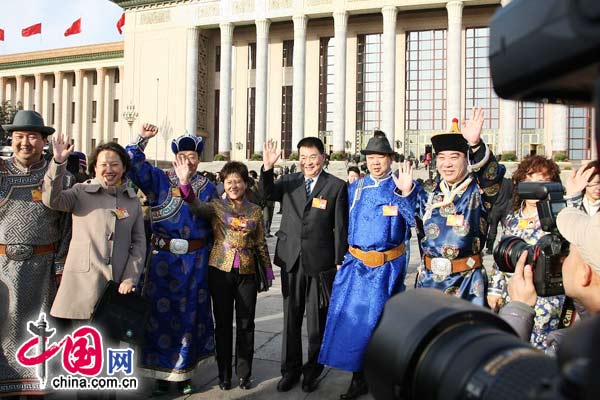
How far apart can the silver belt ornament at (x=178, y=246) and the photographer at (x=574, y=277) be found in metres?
2.56

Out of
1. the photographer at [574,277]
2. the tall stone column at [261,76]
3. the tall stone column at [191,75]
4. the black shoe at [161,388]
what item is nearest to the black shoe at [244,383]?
the black shoe at [161,388]

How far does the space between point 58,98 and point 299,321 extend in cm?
4878

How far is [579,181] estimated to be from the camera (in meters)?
2.42

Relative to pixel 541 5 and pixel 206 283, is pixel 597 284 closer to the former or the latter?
pixel 541 5

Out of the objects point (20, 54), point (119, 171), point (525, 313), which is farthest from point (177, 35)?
point (525, 313)

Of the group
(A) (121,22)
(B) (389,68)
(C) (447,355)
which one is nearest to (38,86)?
(A) (121,22)

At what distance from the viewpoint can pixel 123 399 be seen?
3.55 metres

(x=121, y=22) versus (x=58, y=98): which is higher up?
(x=121, y=22)

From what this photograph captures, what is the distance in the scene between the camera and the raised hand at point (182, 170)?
3.67 meters

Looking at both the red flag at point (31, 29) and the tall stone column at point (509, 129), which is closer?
the tall stone column at point (509, 129)

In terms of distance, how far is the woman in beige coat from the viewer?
321 centimetres

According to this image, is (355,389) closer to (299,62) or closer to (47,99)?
(299,62)

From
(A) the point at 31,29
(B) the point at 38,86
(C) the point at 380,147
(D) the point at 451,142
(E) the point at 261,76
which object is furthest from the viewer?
(B) the point at 38,86

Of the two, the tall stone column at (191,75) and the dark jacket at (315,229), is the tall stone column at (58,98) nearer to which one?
the tall stone column at (191,75)
